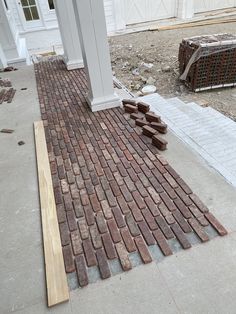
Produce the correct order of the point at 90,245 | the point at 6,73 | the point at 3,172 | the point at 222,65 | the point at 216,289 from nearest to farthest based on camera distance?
1. the point at 216,289
2. the point at 90,245
3. the point at 3,172
4. the point at 222,65
5. the point at 6,73

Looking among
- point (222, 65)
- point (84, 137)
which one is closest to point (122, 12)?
point (222, 65)

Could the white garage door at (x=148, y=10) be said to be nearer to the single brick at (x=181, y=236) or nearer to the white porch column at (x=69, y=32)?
the white porch column at (x=69, y=32)

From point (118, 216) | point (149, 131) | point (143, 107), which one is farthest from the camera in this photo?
point (143, 107)

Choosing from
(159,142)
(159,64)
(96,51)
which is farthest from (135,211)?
(159,64)

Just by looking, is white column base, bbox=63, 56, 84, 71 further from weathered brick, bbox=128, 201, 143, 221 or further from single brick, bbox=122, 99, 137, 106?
weathered brick, bbox=128, 201, 143, 221

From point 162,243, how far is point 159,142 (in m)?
1.35

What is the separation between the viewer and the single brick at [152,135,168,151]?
301 centimetres

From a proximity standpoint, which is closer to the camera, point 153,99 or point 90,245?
point 90,245

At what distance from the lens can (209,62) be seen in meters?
4.81

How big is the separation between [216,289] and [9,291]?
1.39 meters

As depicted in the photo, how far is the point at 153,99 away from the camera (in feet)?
14.3

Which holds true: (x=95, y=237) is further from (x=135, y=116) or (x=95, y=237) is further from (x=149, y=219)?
(x=135, y=116)

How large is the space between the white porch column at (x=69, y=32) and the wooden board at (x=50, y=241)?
11.6 ft

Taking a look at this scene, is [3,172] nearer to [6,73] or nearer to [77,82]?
[77,82]
